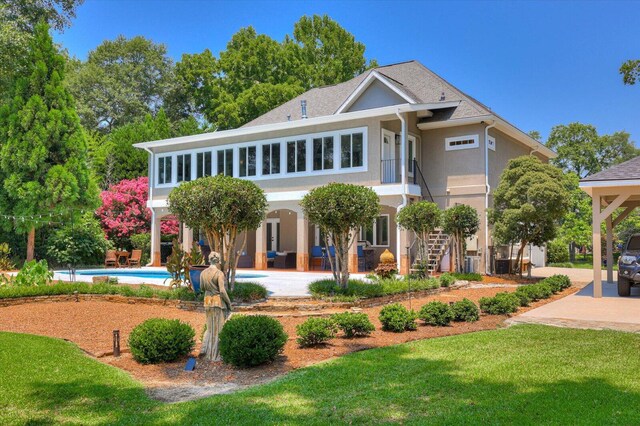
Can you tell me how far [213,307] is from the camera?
7.43m

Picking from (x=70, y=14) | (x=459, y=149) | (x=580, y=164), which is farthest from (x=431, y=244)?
(x=580, y=164)

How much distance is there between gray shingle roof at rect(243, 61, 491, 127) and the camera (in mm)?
21312

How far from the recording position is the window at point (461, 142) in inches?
798

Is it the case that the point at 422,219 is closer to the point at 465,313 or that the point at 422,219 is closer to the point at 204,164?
the point at 465,313

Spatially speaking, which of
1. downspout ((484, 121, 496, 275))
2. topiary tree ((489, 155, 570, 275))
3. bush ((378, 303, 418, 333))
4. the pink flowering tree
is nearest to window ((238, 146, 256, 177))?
→ the pink flowering tree

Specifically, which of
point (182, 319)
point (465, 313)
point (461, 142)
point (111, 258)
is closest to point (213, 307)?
point (182, 319)

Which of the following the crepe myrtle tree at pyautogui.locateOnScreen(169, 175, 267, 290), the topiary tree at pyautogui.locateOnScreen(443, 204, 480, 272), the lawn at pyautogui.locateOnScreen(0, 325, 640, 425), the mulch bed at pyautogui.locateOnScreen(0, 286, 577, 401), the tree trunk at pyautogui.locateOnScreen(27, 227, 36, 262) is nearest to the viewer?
the lawn at pyautogui.locateOnScreen(0, 325, 640, 425)

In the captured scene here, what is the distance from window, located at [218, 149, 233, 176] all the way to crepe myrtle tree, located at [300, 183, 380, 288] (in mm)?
12364

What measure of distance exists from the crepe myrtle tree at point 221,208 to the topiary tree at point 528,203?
→ 29.9 feet

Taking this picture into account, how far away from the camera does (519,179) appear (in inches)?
699

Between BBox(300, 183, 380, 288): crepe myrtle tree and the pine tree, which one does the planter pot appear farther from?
the pine tree

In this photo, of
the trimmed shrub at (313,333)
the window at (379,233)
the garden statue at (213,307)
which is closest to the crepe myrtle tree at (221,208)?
the trimmed shrub at (313,333)

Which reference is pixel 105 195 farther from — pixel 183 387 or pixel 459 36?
pixel 183 387

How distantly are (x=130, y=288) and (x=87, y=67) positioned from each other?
39.4 meters
